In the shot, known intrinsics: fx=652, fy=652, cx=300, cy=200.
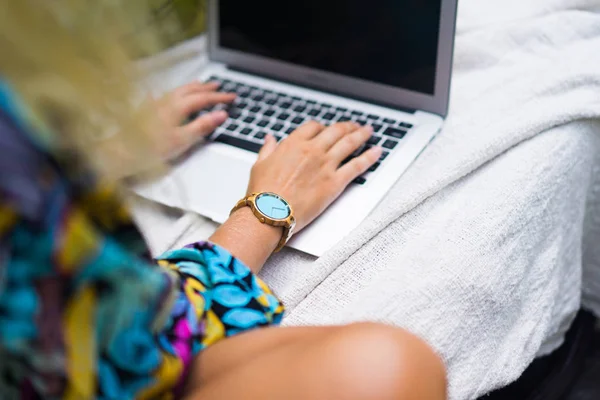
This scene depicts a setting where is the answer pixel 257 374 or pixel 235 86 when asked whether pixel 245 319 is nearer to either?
pixel 257 374

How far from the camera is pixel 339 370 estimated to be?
0.38m

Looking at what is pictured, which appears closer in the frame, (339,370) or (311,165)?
(339,370)

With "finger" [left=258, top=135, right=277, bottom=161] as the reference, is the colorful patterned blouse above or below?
above

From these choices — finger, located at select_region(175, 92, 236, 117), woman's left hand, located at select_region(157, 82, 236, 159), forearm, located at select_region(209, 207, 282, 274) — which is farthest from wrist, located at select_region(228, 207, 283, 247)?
finger, located at select_region(175, 92, 236, 117)

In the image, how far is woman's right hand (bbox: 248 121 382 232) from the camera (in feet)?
2.07

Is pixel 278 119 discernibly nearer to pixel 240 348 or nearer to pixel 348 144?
pixel 348 144

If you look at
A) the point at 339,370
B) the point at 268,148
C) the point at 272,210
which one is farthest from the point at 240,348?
the point at 268,148

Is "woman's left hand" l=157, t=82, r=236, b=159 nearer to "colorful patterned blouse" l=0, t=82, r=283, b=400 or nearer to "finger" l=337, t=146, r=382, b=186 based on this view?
"finger" l=337, t=146, r=382, b=186

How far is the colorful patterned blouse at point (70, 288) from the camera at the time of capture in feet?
0.98

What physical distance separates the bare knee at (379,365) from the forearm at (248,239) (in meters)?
0.18

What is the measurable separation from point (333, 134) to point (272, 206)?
144mm

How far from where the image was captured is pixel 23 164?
0.29 metres

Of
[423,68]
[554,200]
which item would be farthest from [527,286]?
[423,68]

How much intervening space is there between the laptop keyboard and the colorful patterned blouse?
372mm
